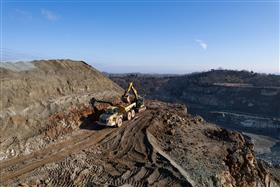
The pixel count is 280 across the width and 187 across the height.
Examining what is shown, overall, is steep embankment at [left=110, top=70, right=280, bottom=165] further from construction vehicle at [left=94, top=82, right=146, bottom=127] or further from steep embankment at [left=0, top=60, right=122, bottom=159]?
steep embankment at [left=0, top=60, right=122, bottom=159]

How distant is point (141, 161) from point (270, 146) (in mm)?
34027

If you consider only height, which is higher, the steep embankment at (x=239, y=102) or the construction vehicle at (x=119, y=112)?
the construction vehicle at (x=119, y=112)

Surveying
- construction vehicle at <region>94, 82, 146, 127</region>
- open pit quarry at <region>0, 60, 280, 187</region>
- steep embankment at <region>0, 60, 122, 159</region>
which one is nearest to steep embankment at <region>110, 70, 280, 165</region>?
open pit quarry at <region>0, 60, 280, 187</region>

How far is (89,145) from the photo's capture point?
643 inches

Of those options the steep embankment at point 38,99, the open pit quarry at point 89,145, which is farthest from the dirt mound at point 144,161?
the steep embankment at point 38,99

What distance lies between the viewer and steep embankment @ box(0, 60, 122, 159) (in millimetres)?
15469

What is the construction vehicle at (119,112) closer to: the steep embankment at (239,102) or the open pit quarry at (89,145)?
the open pit quarry at (89,145)

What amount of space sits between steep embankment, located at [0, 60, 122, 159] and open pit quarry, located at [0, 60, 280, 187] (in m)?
0.05

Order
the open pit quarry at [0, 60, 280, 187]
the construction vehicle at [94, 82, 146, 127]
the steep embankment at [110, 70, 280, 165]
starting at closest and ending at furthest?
the open pit quarry at [0, 60, 280, 187] < the construction vehicle at [94, 82, 146, 127] < the steep embankment at [110, 70, 280, 165]

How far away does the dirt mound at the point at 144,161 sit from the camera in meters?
12.5

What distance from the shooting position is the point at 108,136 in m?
17.8

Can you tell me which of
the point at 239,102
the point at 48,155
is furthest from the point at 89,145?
the point at 239,102

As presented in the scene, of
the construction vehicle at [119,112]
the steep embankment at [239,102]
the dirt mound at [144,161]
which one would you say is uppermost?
the construction vehicle at [119,112]

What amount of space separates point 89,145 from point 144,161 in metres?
3.80
